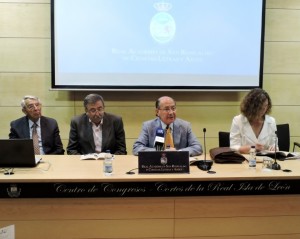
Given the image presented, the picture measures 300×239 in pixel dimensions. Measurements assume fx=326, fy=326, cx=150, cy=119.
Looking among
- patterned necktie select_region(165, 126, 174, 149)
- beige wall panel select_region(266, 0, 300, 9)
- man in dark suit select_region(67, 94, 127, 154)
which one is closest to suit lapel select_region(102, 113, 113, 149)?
man in dark suit select_region(67, 94, 127, 154)

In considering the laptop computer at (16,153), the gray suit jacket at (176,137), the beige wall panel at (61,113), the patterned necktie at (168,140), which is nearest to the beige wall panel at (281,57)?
the gray suit jacket at (176,137)

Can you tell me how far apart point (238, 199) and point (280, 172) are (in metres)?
0.36

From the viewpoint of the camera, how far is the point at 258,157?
2740 mm

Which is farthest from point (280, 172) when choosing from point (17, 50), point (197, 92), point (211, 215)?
point (17, 50)

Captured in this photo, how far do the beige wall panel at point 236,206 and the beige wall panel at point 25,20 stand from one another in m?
2.83

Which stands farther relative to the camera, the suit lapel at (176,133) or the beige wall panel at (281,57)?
the beige wall panel at (281,57)

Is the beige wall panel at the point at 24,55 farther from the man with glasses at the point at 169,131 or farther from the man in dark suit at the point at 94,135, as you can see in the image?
the man with glasses at the point at 169,131

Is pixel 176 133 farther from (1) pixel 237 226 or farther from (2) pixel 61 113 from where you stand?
(2) pixel 61 113

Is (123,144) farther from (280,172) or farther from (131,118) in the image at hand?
(280,172)

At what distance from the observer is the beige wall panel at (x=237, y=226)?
2230 millimetres

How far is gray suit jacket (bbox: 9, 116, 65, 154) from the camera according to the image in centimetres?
330

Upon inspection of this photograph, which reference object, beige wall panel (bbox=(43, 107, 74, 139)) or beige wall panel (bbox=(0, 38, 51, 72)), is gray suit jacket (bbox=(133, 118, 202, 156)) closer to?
beige wall panel (bbox=(43, 107, 74, 139))

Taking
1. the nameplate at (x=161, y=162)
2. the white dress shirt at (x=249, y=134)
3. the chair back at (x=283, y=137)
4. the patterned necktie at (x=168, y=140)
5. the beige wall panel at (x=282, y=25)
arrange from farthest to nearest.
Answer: the beige wall panel at (x=282, y=25) → the chair back at (x=283, y=137) → the white dress shirt at (x=249, y=134) → the patterned necktie at (x=168, y=140) → the nameplate at (x=161, y=162)

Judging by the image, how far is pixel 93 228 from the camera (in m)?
2.19
